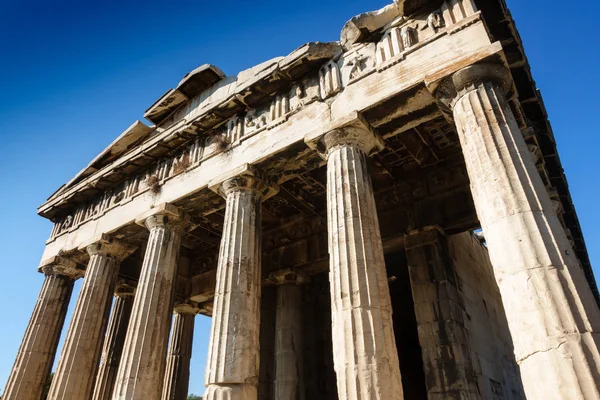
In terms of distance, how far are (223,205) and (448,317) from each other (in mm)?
6780

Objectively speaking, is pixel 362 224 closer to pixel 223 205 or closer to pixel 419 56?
pixel 419 56

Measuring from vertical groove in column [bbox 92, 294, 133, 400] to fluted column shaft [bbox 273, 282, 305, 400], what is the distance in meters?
6.28

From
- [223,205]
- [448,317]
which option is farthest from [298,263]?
[448,317]

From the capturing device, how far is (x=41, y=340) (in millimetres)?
13789

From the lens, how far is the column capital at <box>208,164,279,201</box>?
34.8 ft

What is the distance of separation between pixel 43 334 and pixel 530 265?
14711mm

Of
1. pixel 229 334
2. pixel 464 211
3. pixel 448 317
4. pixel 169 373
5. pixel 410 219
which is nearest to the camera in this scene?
pixel 229 334

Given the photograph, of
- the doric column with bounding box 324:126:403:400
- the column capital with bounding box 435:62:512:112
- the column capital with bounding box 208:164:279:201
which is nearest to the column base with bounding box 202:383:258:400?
the doric column with bounding box 324:126:403:400

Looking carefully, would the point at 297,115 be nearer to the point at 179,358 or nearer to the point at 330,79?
the point at 330,79

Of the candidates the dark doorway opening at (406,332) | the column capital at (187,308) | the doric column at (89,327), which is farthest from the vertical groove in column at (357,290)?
the column capital at (187,308)

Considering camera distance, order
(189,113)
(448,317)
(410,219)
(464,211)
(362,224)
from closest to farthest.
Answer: (362,224) < (448,317) < (464,211) < (410,219) < (189,113)

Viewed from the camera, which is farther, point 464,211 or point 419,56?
point 464,211

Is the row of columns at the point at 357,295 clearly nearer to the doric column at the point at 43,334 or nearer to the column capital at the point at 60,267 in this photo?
the doric column at the point at 43,334

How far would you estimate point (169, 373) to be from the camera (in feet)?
54.0
